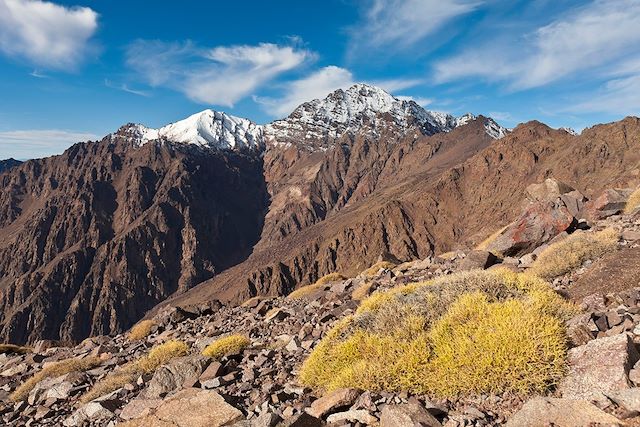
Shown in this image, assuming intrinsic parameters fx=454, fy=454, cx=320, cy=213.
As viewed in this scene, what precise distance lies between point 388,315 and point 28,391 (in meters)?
11.9

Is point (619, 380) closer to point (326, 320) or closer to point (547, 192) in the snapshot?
point (326, 320)

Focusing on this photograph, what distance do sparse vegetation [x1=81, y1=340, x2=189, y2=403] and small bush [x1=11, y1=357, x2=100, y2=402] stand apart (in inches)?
102

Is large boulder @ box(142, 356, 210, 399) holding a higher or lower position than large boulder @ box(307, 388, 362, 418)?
lower

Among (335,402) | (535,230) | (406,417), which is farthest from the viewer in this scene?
(535,230)

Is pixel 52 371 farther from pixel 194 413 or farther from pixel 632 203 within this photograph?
pixel 632 203

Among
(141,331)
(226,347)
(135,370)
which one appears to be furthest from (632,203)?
(141,331)

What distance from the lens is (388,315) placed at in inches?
359

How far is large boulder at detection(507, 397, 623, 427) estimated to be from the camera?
4.88m

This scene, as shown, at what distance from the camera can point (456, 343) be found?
718 cm

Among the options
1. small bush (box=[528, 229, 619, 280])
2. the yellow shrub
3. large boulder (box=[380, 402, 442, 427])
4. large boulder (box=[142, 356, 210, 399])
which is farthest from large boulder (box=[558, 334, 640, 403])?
the yellow shrub

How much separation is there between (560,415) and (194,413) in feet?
18.0

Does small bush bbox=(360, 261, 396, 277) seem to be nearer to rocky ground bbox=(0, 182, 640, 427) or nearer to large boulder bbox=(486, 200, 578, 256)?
rocky ground bbox=(0, 182, 640, 427)

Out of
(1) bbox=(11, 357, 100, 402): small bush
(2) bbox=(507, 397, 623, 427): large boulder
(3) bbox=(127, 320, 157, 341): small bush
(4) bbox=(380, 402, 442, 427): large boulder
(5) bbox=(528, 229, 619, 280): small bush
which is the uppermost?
(5) bbox=(528, 229, 619, 280): small bush

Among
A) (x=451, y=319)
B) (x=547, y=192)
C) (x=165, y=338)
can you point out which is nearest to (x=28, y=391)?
(x=165, y=338)
